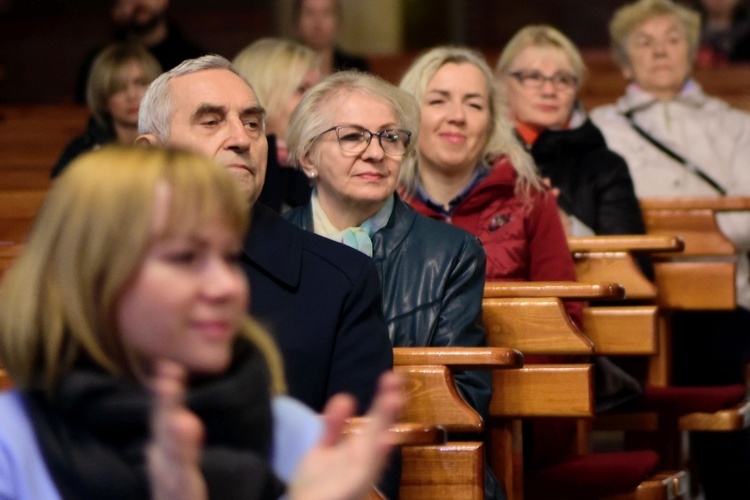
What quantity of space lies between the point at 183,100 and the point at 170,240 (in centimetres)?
130

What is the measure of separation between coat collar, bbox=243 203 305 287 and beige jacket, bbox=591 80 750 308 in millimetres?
2456

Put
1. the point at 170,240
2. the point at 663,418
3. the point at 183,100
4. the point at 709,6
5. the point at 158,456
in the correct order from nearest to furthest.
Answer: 1. the point at 158,456
2. the point at 170,240
3. the point at 183,100
4. the point at 663,418
5. the point at 709,6

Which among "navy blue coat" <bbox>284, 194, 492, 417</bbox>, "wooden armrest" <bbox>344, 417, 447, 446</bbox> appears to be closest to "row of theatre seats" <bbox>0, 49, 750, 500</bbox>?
"wooden armrest" <bbox>344, 417, 447, 446</bbox>

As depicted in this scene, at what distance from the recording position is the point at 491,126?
11.7 ft

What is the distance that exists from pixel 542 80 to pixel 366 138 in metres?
1.35

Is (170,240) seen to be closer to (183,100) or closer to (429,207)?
(183,100)

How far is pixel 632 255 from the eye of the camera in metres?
3.54

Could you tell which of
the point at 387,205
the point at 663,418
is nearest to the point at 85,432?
the point at 387,205

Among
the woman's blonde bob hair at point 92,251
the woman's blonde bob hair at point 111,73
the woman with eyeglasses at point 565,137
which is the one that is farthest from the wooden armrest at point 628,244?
the woman's blonde bob hair at point 92,251

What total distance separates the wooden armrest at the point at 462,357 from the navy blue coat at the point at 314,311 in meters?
0.18

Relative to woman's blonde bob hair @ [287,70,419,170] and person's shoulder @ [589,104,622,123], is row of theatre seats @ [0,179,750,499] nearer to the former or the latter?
woman's blonde bob hair @ [287,70,419,170]

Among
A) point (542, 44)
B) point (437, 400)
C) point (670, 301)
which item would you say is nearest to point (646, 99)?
point (542, 44)

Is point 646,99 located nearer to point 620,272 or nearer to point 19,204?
point 620,272

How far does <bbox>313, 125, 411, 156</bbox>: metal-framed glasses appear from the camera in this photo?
2947 mm
